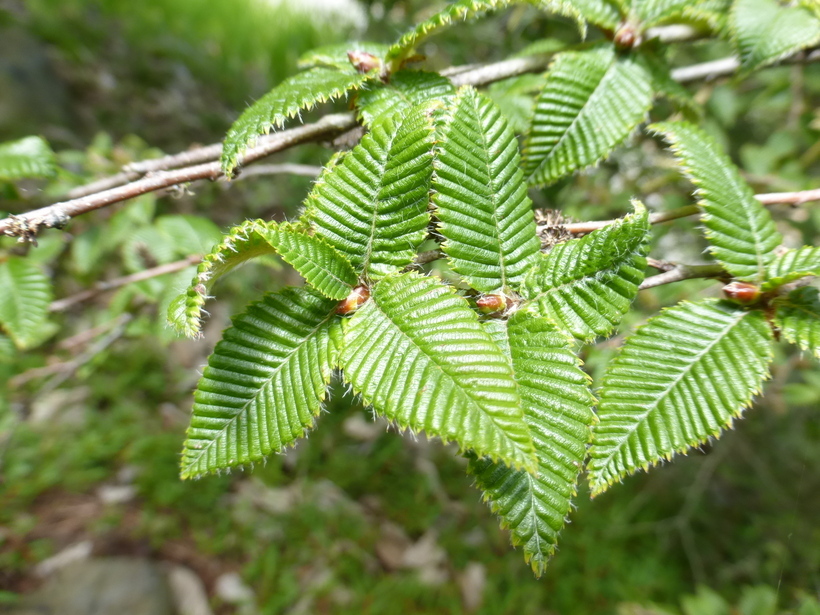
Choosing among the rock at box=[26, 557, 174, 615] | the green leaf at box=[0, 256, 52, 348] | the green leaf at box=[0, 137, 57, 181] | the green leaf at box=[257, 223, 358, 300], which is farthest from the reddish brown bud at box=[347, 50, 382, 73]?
the rock at box=[26, 557, 174, 615]

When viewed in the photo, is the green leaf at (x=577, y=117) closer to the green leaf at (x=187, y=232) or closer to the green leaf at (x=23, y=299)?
the green leaf at (x=187, y=232)

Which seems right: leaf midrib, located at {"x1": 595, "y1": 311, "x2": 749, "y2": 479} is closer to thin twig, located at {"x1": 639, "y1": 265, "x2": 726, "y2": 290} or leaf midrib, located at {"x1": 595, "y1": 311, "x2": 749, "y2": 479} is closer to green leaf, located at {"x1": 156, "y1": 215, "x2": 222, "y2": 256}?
thin twig, located at {"x1": 639, "y1": 265, "x2": 726, "y2": 290}

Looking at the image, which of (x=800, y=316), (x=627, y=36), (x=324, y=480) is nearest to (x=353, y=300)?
(x=800, y=316)

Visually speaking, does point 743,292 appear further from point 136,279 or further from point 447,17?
point 136,279

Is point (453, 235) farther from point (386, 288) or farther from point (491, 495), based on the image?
Answer: point (491, 495)

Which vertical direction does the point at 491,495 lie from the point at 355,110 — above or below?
below

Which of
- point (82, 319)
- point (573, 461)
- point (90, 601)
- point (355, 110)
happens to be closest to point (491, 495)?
point (573, 461)
